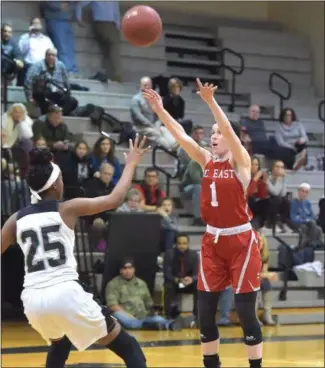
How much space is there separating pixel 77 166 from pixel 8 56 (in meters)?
2.27

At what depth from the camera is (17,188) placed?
11.6 metres

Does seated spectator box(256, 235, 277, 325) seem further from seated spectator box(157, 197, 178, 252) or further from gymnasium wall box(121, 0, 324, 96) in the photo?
gymnasium wall box(121, 0, 324, 96)

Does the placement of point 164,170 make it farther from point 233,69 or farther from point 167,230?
point 233,69

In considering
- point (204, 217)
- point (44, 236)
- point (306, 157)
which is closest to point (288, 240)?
point (306, 157)

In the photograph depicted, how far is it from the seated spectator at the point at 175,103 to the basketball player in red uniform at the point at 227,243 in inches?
319

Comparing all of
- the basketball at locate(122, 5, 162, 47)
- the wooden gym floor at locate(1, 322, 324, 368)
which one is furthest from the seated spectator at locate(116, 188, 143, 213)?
the basketball at locate(122, 5, 162, 47)

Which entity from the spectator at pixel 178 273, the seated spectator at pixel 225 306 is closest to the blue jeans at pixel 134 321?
the spectator at pixel 178 273

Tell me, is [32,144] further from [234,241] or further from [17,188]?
[234,241]

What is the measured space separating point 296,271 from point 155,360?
17.1 ft

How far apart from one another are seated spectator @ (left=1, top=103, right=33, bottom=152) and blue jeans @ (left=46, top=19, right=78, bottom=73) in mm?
3505

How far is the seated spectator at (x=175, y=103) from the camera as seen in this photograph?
48.9 ft

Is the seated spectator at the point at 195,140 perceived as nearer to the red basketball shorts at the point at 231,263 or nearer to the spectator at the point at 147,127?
the spectator at the point at 147,127

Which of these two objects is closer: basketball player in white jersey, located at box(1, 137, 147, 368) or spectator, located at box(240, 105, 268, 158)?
basketball player in white jersey, located at box(1, 137, 147, 368)

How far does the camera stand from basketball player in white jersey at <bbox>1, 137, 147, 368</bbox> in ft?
18.0
